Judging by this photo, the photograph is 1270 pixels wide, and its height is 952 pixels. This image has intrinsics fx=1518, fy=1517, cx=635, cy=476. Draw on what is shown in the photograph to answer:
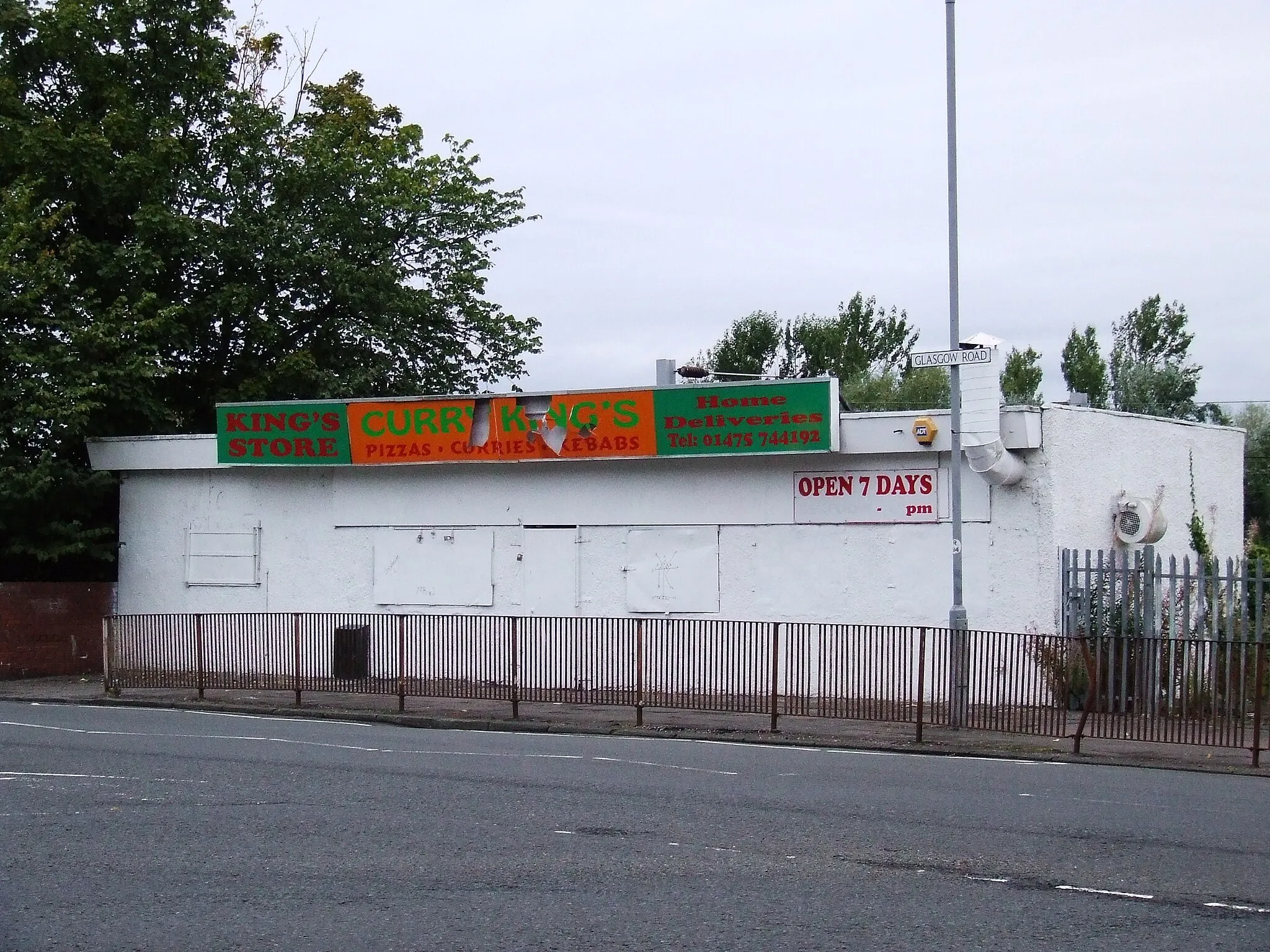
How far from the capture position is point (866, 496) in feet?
71.9

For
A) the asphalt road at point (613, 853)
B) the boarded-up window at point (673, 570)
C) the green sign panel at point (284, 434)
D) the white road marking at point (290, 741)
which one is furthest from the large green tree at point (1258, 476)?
the white road marking at point (290, 741)

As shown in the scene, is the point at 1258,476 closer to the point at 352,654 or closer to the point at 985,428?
the point at 985,428

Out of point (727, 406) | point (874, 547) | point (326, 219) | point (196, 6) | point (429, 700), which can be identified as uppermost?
point (196, 6)

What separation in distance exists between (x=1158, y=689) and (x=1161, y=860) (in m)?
7.08

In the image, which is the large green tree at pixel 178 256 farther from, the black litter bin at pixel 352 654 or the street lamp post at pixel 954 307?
the street lamp post at pixel 954 307

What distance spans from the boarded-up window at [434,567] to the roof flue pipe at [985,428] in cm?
822

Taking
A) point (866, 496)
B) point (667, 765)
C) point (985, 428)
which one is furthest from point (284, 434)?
point (667, 765)

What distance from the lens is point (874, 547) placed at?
21.9 metres

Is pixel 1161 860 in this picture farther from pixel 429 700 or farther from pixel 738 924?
pixel 429 700

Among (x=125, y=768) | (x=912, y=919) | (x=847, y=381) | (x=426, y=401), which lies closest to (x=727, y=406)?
(x=426, y=401)

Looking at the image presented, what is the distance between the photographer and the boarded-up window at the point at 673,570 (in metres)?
23.1

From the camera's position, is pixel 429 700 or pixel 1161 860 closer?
pixel 1161 860

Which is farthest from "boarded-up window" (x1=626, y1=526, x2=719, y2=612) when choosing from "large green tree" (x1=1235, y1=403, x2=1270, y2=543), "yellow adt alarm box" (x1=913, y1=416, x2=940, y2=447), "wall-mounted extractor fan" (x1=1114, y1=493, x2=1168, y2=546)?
"large green tree" (x1=1235, y1=403, x2=1270, y2=543)

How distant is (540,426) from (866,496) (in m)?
5.28
